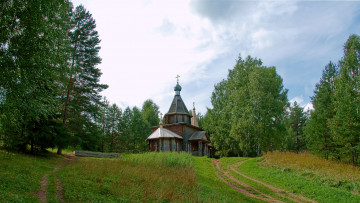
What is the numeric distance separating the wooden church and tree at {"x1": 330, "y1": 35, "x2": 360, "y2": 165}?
16.0 meters

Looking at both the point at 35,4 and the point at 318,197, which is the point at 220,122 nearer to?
the point at 318,197

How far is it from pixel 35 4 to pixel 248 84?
24446mm

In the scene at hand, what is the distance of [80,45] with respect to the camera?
85.4 ft

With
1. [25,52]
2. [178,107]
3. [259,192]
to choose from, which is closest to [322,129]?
[259,192]

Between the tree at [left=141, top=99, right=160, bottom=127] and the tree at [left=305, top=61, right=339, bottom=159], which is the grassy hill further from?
the tree at [left=141, top=99, right=160, bottom=127]

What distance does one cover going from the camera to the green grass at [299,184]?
1235cm

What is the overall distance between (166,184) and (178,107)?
23.4m

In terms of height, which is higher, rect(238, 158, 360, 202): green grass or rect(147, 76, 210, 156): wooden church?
rect(147, 76, 210, 156): wooden church

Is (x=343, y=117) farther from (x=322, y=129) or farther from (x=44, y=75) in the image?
(x=44, y=75)

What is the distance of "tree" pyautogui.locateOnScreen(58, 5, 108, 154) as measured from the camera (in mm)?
25531

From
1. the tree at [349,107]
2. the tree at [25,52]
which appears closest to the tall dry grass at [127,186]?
the tree at [25,52]

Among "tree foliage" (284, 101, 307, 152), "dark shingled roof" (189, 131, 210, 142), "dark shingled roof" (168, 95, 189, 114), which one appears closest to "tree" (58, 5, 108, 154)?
"dark shingled roof" (168, 95, 189, 114)

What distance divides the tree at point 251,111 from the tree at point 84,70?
52.5 feet

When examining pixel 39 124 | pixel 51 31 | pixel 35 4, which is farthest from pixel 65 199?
pixel 39 124
